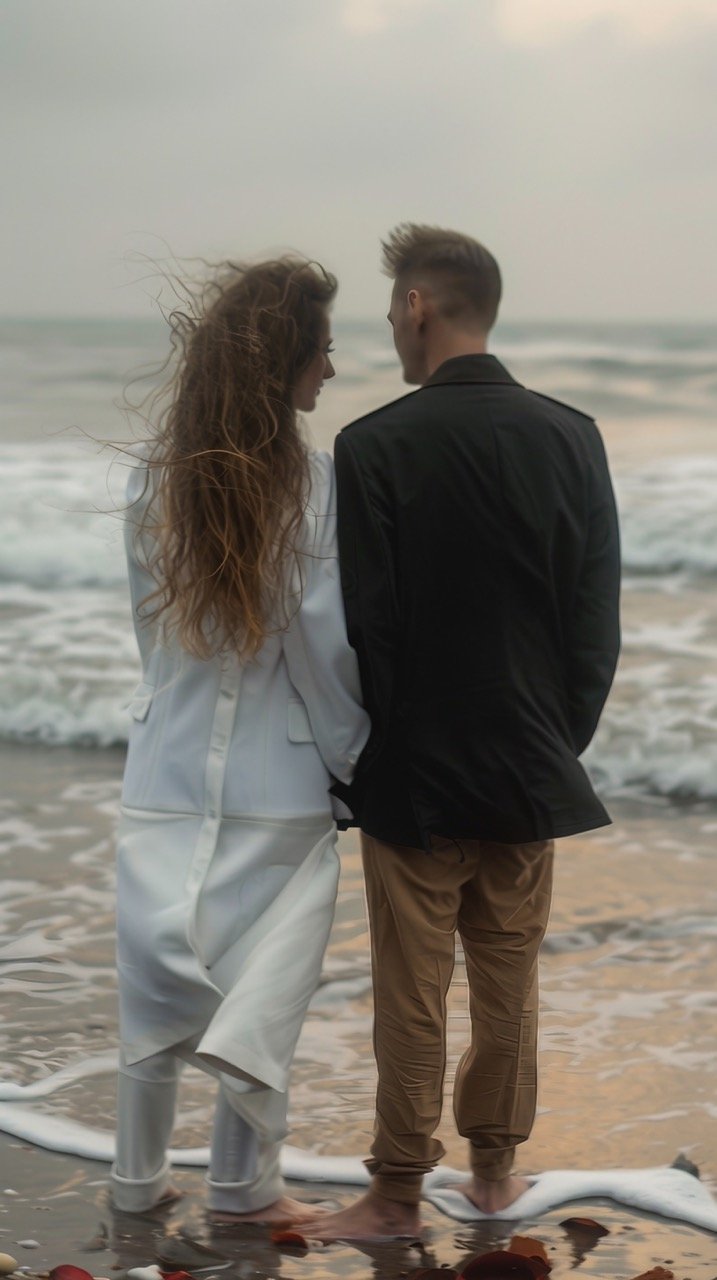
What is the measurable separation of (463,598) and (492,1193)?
44.7 inches

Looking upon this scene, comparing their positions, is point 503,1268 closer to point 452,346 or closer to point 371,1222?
point 371,1222

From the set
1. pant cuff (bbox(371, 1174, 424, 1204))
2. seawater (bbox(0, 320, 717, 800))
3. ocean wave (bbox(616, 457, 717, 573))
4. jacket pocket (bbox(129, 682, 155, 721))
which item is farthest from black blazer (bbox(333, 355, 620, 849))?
ocean wave (bbox(616, 457, 717, 573))

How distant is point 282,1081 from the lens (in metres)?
2.40

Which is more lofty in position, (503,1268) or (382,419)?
(382,419)

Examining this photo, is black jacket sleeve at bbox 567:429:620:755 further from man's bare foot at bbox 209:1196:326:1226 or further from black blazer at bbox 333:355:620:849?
man's bare foot at bbox 209:1196:326:1226

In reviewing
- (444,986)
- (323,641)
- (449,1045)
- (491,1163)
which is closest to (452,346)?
(323,641)

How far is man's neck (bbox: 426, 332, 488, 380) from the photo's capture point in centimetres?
253

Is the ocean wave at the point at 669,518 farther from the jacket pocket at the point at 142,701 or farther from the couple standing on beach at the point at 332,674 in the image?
Result: the jacket pocket at the point at 142,701

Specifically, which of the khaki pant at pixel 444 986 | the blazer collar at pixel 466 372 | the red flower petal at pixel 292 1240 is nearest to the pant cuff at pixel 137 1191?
the red flower petal at pixel 292 1240

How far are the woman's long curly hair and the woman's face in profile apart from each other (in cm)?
1

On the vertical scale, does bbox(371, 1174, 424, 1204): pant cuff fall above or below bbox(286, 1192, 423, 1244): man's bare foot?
above

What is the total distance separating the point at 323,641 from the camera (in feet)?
7.92

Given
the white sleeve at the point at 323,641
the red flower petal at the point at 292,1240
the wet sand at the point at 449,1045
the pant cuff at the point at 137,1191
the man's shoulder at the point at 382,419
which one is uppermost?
the man's shoulder at the point at 382,419

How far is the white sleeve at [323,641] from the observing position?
7.91 ft
